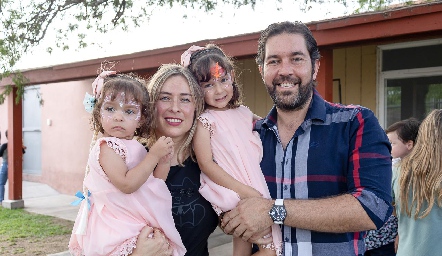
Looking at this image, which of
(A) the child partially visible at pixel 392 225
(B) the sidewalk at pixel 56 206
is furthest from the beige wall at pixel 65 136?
(A) the child partially visible at pixel 392 225

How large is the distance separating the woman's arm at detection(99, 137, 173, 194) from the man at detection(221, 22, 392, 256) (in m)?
0.45

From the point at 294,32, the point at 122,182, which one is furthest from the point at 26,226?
the point at 294,32

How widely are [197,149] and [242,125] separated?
0.30 meters

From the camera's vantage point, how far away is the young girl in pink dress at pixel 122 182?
2.20 metres

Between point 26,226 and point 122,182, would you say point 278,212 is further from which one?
point 26,226

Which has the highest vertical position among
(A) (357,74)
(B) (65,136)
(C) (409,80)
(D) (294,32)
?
(A) (357,74)

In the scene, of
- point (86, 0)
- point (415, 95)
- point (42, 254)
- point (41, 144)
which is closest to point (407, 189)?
point (415, 95)

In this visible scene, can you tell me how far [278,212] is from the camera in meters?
1.97

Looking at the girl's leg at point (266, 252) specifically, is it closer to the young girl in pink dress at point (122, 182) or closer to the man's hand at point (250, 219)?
the man's hand at point (250, 219)

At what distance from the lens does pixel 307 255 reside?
2.05 meters

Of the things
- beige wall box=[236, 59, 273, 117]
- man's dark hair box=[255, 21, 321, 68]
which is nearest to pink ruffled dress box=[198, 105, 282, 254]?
man's dark hair box=[255, 21, 321, 68]

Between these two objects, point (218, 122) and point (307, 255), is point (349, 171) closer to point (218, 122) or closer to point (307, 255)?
point (307, 255)

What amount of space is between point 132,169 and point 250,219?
63 cm

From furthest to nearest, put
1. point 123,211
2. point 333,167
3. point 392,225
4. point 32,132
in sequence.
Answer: point 32,132 → point 392,225 → point 123,211 → point 333,167
